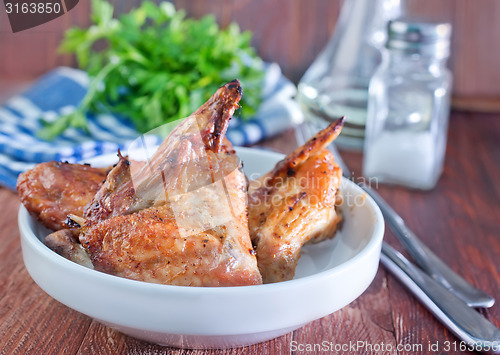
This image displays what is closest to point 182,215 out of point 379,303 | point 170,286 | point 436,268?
point 170,286

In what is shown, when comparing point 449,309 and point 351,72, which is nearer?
point 449,309

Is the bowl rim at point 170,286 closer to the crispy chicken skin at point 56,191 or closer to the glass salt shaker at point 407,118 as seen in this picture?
the crispy chicken skin at point 56,191

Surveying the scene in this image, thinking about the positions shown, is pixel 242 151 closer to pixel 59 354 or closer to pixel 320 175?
pixel 320 175

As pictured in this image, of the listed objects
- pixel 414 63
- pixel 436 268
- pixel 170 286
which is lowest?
pixel 436 268

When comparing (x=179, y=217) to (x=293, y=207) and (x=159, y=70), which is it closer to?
(x=293, y=207)

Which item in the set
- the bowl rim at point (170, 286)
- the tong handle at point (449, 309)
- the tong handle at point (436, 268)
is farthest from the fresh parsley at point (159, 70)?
the bowl rim at point (170, 286)

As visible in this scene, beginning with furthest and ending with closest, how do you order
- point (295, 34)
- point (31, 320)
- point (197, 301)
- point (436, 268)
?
point (295, 34) < point (436, 268) < point (31, 320) < point (197, 301)
